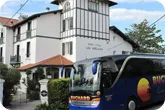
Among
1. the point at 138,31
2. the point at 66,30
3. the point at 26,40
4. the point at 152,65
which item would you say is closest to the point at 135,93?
the point at 152,65

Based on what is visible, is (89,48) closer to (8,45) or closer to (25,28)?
(25,28)

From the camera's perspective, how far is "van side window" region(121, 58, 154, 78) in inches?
404

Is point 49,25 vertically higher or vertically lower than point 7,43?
higher

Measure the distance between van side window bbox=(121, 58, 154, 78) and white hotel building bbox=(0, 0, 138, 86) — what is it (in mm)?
12110

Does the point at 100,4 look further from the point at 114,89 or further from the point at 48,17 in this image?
the point at 114,89

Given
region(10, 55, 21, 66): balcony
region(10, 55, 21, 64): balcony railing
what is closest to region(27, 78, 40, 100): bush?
region(10, 55, 21, 66): balcony

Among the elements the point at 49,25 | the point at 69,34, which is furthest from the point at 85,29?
the point at 49,25

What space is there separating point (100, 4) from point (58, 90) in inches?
→ 593

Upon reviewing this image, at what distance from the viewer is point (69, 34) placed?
2377 cm

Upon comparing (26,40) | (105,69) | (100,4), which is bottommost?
(105,69)

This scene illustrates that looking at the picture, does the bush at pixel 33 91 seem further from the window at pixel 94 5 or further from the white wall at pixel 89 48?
the window at pixel 94 5

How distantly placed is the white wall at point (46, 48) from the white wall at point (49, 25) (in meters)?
0.64

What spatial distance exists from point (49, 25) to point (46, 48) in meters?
2.48

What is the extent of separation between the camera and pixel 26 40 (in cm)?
2592
